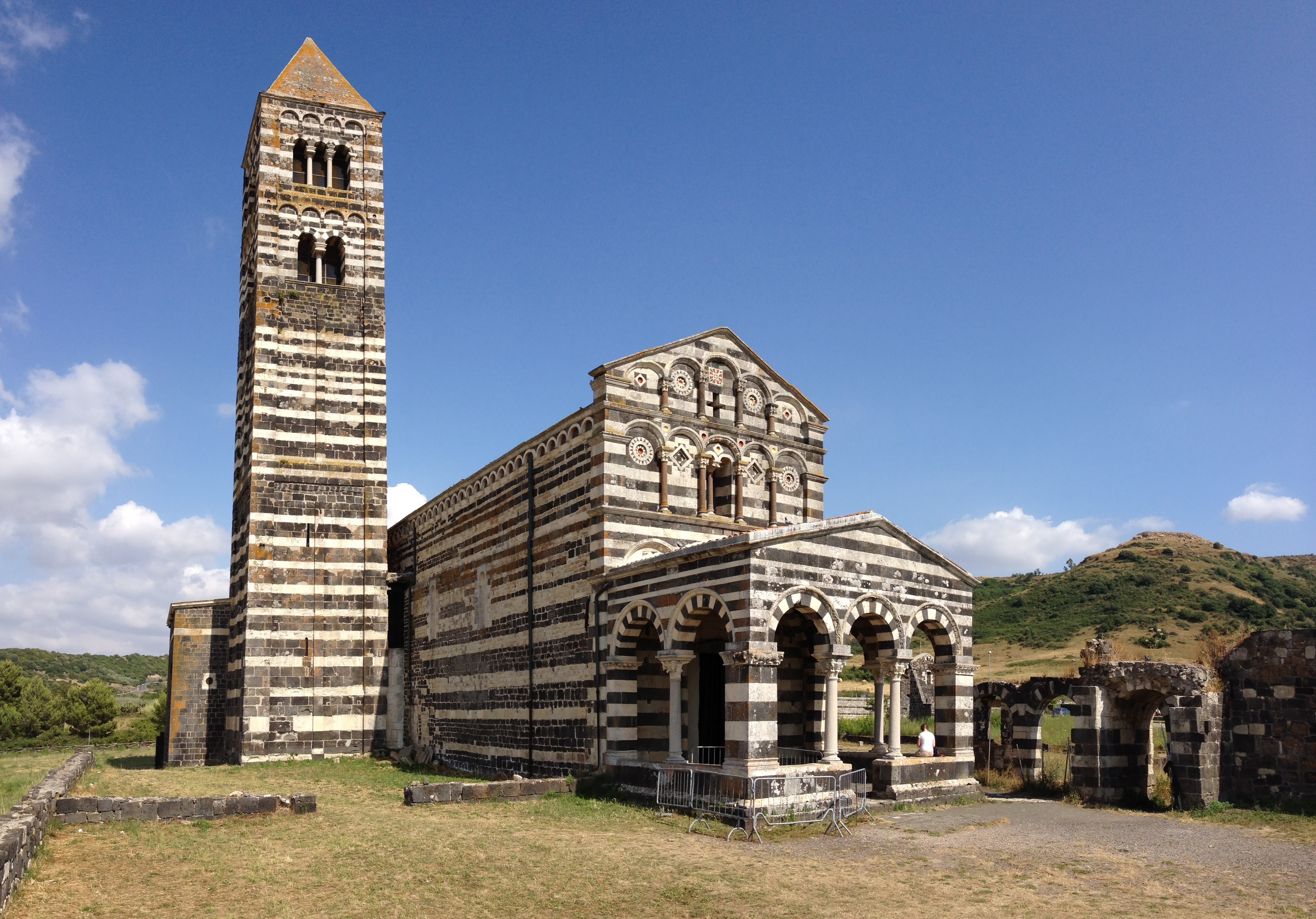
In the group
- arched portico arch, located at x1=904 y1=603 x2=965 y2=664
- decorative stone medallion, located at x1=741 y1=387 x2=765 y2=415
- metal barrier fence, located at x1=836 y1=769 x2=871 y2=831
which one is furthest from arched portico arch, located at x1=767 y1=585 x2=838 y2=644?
decorative stone medallion, located at x1=741 y1=387 x2=765 y2=415

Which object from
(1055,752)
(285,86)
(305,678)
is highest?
(285,86)

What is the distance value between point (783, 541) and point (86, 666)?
126 meters

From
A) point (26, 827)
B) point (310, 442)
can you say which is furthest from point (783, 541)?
point (310, 442)

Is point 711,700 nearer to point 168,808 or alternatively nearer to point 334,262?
point 168,808

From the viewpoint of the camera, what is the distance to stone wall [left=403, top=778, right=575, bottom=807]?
61.4 ft

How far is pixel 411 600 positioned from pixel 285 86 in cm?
1744

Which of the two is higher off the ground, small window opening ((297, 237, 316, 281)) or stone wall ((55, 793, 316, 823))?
small window opening ((297, 237, 316, 281))

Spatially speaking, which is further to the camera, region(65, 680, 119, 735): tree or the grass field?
region(65, 680, 119, 735): tree

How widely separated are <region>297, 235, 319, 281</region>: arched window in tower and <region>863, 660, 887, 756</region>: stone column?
21557mm

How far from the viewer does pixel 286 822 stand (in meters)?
16.8

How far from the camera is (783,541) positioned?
18.1m

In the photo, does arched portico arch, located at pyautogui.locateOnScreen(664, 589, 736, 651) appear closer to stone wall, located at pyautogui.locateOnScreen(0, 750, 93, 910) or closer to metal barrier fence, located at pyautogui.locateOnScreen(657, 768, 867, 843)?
metal barrier fence, located at pyautogui.locateOnScreen(657, 768, 867, 843)

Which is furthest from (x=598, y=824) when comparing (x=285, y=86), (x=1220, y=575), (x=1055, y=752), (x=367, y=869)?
(x=1220, y=575)

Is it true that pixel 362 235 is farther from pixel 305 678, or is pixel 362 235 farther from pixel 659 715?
pixel 659 715
